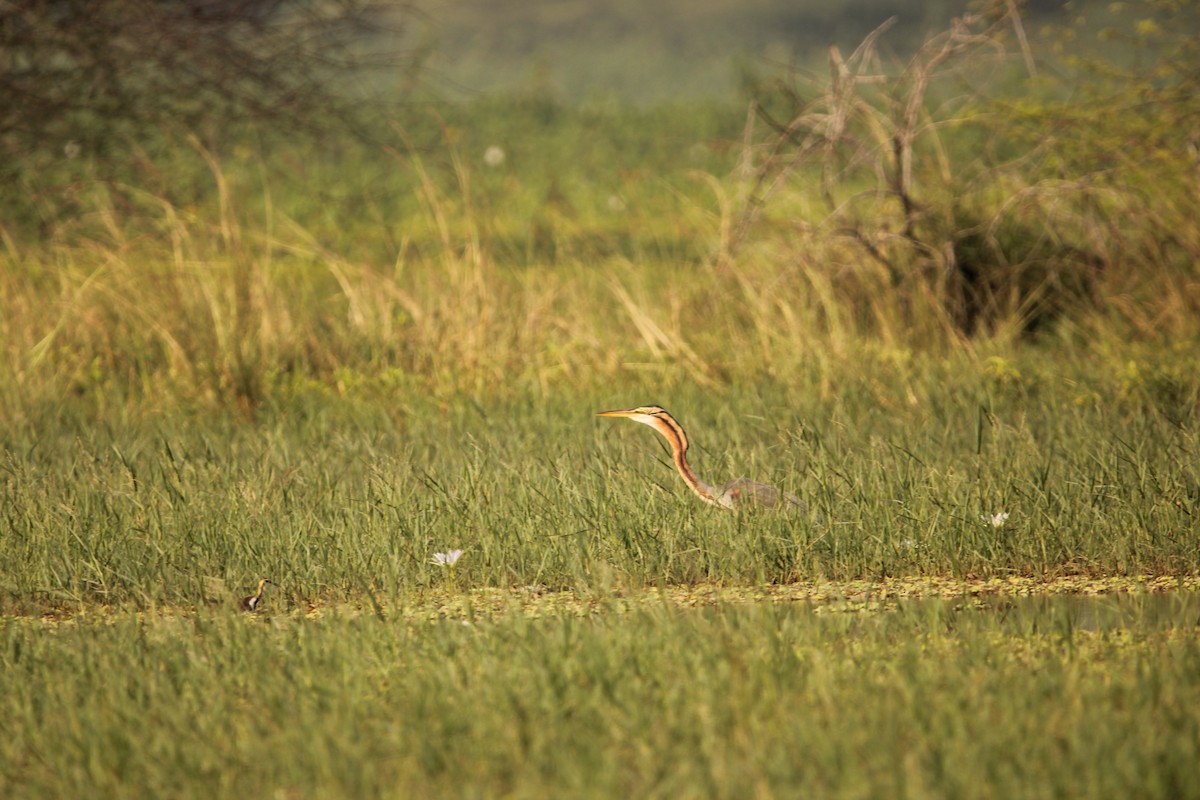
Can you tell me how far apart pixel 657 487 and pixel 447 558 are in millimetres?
961

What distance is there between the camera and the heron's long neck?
194 inches

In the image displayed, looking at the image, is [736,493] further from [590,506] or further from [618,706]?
[618,706]

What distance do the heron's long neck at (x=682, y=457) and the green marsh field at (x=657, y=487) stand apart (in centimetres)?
16

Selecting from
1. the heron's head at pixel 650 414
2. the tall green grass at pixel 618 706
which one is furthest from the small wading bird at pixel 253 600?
the heron's head at pixel 650 414

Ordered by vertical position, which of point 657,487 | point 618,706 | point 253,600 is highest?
point 618,706

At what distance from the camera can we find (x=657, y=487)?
5188 mm

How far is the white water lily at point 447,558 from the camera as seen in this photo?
14.9 feet

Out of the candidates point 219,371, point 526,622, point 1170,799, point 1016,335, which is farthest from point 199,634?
point 1016,335

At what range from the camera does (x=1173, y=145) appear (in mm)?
8562

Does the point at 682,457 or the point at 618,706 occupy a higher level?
the point at 618,706

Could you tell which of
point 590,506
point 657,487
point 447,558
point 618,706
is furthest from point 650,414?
point 618,706

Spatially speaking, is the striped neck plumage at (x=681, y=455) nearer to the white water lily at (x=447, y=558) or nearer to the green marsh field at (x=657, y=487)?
the green marsh field at (x=657, y=487)

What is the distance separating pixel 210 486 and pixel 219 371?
2.11 metres

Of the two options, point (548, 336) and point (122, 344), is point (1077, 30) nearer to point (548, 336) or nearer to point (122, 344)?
point (548, 336)
